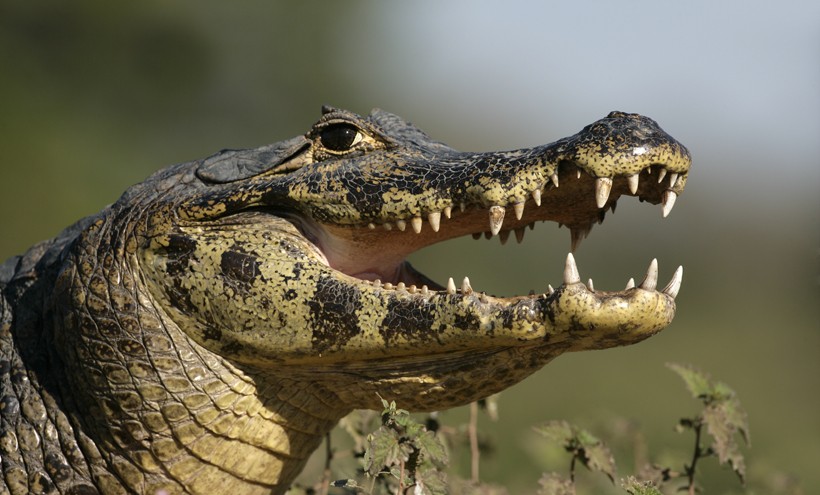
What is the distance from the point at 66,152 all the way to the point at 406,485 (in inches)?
749

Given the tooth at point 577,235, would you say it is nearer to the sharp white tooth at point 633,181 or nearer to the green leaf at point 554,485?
the sharp white tooth at point 633,181

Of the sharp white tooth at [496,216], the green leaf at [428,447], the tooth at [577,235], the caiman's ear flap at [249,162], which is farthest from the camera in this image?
the caiman's ear flap at [249,162]

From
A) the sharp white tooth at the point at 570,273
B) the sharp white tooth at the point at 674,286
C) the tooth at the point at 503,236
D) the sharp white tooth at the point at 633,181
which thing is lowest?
the sharp white tooth at the point at 570,273

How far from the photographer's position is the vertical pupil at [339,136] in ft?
12.2

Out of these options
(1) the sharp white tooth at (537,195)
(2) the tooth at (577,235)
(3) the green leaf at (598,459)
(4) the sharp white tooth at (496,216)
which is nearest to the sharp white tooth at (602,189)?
(1) the sharp white tooth at (537,195)

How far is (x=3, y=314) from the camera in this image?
3.97 m

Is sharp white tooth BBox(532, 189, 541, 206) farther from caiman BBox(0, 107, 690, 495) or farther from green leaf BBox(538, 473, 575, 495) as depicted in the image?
green leaf BBox(538, 473, 575, 495)

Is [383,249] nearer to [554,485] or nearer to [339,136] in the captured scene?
[339,136]

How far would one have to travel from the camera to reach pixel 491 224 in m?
3.22

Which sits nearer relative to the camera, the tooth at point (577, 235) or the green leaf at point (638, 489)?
the green leaf at point (638, 489)

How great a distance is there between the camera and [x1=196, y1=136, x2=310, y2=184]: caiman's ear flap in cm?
372

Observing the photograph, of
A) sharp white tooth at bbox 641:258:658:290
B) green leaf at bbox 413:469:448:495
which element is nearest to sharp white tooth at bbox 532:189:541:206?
sharp white tooth at bbox 641:258:658:290

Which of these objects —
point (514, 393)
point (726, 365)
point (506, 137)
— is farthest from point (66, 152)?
point (506, 137)

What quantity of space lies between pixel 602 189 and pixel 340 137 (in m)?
1.05
